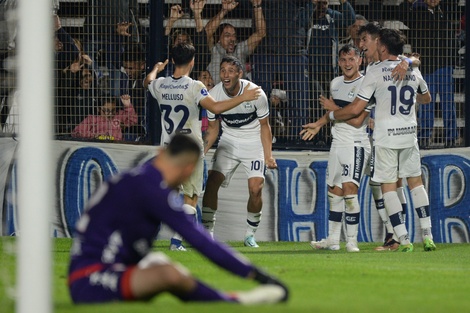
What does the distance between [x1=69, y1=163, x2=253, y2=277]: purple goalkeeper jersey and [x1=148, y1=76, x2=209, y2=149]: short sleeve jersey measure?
6.38m

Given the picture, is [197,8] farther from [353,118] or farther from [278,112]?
[353,118]

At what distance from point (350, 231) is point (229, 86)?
234 cm

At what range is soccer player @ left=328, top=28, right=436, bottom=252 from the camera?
13.2 meters

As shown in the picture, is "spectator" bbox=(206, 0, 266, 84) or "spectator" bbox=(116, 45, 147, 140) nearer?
"spectator" bbox=(206, 0, 266, 84)

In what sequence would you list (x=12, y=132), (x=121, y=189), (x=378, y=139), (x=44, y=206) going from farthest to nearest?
(x=12, y=132) < (x=378, y=139) < (x=121, y=189) < (x=44, y=206)

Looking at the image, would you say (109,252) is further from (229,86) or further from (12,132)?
(12,132)

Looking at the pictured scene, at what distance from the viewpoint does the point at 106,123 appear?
15305mm

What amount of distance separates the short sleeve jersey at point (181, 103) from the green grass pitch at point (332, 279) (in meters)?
1.50

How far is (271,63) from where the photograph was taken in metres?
15.2


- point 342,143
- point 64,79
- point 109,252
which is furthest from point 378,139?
point 109,252

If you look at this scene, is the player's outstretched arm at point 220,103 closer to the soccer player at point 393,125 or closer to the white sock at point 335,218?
the soccer player at point 393,125

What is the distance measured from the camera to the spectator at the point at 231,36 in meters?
15.1

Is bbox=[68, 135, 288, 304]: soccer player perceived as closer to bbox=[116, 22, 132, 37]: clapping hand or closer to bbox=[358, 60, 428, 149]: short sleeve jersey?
bbox=[358, 60, 428, 149]: short sleeve jersey

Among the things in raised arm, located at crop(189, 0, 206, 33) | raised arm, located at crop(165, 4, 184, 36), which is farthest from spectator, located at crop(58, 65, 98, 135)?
raised arm, located at crop(189, 0, 206, 33)
